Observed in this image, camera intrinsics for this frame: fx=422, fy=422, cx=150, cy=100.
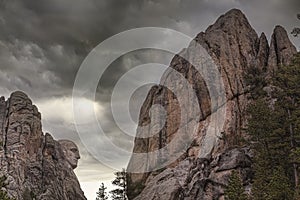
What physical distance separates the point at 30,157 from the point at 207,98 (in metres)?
47.4

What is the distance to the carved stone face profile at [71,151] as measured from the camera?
135 m

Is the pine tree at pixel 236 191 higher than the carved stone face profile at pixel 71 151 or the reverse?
the reverse

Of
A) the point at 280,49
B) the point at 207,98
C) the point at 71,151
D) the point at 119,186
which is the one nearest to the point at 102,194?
the point at 119,186

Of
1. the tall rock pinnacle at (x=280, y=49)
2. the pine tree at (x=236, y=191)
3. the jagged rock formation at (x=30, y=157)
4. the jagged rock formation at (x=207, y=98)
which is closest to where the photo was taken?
the pine tree at (x=236, y=191)

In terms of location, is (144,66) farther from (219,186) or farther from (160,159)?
(219,186)

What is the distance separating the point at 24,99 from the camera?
11219 centimetres

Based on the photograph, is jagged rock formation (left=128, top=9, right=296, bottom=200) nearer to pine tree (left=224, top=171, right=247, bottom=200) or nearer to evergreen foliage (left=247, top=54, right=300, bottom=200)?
evergreen foliage (left=247, top=54, right=300, bottom=200)

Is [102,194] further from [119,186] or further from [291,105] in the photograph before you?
[291,105]

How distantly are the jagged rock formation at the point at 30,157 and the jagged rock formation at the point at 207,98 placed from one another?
25805 mm

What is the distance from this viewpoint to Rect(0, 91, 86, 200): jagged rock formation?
93.0 meters

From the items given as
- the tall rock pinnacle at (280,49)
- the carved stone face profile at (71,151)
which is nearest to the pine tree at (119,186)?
the tall rock pinnacle at (280,49)

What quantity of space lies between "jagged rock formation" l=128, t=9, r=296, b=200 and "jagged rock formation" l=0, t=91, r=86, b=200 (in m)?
25.8

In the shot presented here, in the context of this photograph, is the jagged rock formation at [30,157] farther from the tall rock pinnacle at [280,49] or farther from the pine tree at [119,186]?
the tall rock pinnacle at [280,49]

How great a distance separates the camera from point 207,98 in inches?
3177
